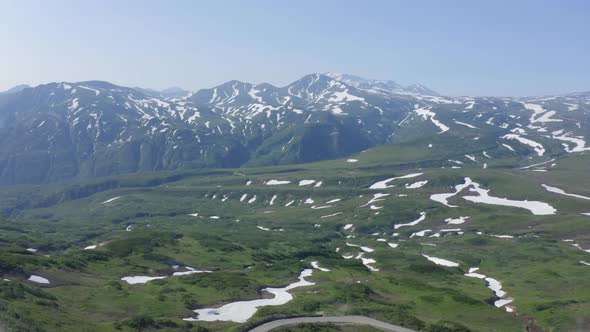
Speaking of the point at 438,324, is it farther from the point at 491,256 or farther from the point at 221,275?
the point at 491,256

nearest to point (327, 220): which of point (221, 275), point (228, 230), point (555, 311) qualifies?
point (228, 230)

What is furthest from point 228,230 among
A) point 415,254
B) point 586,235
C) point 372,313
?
point 372,313

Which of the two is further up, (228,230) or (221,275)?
(221,275)

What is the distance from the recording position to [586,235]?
472 feet

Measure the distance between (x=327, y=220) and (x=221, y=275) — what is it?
108443 mm

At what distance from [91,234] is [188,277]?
320 feet

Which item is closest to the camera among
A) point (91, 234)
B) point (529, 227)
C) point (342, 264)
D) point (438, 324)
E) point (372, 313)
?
point (438, 324)

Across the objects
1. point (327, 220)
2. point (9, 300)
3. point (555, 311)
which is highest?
point (9, 300)

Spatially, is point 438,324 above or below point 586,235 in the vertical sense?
above

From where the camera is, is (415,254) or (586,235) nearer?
(415,254)

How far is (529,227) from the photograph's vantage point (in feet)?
518

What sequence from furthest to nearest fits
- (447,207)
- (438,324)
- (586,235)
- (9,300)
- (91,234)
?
1. (447,207)
2. (91,234)
3. (586,235)
4. (438,324)
5. (9,300)

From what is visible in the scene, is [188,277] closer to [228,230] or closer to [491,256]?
[491,256]

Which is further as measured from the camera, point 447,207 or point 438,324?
point 447,207
